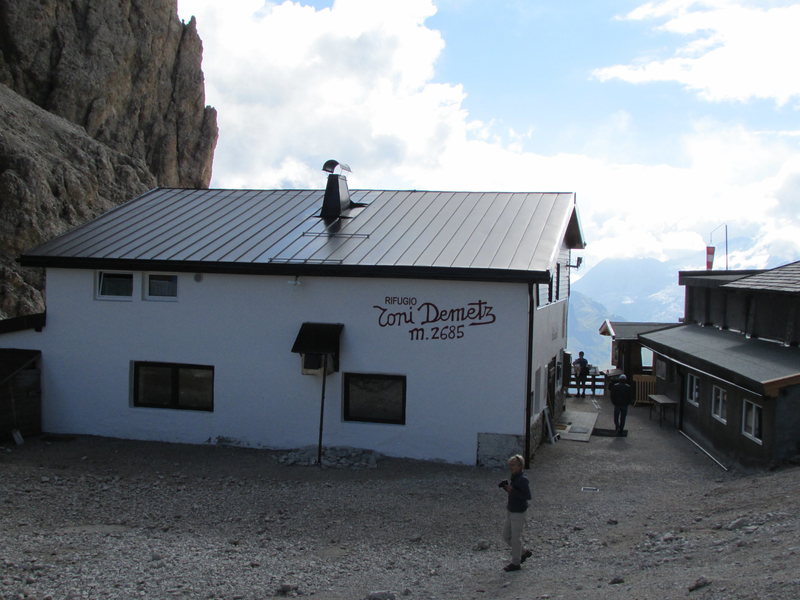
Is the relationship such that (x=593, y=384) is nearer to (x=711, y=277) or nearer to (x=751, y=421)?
(x=711, y=277)

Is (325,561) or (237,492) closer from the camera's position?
(325,561)

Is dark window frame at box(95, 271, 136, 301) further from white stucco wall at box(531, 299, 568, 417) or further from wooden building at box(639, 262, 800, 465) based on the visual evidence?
wooden building at box(639, 262, 800, 465)

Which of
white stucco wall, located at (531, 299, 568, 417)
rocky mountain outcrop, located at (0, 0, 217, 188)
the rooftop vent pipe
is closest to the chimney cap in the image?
the rooftop vent pipe

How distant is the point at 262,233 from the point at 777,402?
12319 mm

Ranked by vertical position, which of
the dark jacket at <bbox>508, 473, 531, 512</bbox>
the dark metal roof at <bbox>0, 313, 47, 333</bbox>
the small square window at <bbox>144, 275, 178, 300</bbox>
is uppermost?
the small square window at <bbox>144, 275, 178, 300</bbox>

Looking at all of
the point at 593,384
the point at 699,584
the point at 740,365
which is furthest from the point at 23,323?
the point at 593,384

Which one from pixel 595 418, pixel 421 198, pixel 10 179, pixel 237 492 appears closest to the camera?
pixel 237 492

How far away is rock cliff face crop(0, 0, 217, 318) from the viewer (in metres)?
36.8

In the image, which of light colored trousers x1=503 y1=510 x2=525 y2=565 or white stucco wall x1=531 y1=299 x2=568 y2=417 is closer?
light colored trousers x1=503 y1=510 x2=525 y2=565

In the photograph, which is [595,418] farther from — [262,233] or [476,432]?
A: [262,233]

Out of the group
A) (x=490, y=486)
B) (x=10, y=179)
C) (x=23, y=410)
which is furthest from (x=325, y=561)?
(x=10, y=179)

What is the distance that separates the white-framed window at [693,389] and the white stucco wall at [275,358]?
4.65 metres

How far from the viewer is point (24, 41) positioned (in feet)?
162

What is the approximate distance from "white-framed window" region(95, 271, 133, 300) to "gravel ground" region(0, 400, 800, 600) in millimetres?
3545
